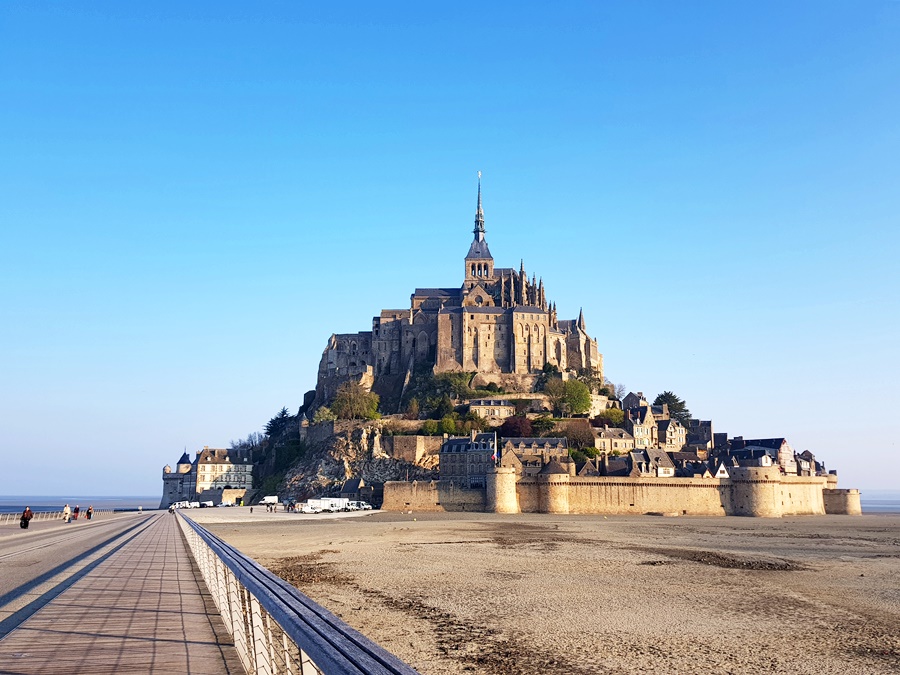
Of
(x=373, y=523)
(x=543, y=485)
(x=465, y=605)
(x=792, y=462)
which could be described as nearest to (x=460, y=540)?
(x=373, y=523)

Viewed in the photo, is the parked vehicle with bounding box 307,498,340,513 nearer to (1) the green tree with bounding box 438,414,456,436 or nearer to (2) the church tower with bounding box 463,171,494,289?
(1) the green tree with bounding box 438,414,456,436

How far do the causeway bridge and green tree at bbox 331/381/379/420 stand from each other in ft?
219

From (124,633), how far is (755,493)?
216 ft

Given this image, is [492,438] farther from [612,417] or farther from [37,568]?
[37,568]

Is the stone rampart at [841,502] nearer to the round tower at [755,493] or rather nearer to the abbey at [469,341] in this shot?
the round tower at [755,493]

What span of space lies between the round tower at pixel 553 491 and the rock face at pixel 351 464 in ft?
40.1

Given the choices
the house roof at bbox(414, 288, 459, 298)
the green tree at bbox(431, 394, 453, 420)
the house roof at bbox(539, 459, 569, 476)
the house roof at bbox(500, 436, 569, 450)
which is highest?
the house roof at bbox(414, 288, 459, 298)

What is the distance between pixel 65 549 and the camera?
67.3 ft

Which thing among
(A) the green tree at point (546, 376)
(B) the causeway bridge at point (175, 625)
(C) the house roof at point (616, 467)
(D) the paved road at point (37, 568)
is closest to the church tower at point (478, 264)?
(A) the green tree at point (546, 376)

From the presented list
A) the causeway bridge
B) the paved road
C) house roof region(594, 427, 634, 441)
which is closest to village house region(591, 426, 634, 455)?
house roof region(594, 427, 634, 441)

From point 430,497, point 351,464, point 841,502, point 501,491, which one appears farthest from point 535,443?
point 841,502

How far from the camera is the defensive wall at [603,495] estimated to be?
62.3 m

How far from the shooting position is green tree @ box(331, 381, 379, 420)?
81.1 m

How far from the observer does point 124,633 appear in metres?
7.54
